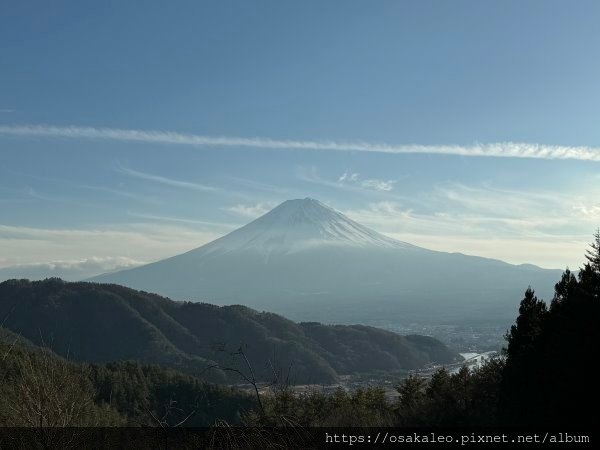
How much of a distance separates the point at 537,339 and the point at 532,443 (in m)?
8.33

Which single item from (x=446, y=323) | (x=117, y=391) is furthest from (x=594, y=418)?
(x=446, y=323)

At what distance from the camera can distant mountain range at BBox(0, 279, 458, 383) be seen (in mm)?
112125

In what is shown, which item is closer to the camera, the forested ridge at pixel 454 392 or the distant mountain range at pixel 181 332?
the forested ridge at pixel 454 392

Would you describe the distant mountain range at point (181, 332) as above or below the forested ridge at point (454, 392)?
below

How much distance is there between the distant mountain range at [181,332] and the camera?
11212 centimetres

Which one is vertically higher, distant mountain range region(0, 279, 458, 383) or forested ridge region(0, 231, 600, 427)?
forested ridge region(0, 231, 600, 427)

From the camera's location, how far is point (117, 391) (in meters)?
56.7

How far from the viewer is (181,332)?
125125mm

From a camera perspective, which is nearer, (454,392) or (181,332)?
(454,392)

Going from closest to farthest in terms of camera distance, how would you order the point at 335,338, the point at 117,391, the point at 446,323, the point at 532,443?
the point at 532,443 < the point at 117,391 < the point at 335,338 < the point at 446,323

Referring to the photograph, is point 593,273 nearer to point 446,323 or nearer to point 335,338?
point 335,338

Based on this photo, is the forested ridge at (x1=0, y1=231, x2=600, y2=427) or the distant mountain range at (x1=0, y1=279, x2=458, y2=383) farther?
the distant mountain range at (x1=0, y1=279, x2=458, y2=383)

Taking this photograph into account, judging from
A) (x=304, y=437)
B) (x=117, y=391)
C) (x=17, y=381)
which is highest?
(x=17, y=381)

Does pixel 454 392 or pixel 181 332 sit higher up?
pixel 454 392
